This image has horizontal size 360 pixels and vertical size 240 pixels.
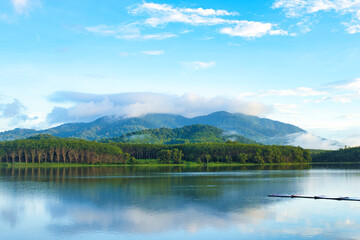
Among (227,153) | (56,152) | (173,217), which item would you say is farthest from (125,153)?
(173,217)

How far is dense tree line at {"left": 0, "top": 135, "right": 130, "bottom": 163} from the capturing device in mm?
144000

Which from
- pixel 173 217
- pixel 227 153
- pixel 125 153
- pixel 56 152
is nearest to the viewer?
pixel 173 217

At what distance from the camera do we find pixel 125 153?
16788 centimetres

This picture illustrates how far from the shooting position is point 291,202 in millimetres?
37031

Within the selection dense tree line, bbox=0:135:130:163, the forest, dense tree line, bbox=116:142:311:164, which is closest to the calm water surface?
dense tree line, bbox=0:135:130:163

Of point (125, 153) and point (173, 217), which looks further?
point (125, 153)

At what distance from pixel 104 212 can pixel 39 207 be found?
8.20m

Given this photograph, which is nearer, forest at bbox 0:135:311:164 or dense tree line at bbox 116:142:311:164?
forest at bbox 0:135:311:164

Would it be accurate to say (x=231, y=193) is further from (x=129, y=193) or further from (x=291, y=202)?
(x=129, y=193)

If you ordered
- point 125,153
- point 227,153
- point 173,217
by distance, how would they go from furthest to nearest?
1. point 227,153
2. point 125,153
3. point 173,217

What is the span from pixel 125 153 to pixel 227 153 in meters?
51.3

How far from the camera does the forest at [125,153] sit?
146625mm

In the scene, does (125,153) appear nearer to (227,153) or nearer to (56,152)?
(56,152)

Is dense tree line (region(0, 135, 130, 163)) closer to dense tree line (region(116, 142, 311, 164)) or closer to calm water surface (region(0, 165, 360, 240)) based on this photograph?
dense tree line (region(116, 142, 311, 164))
